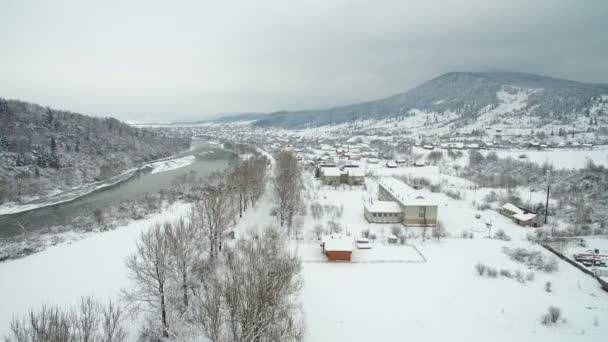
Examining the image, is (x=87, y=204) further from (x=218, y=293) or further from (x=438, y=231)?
(x=438, y=231)


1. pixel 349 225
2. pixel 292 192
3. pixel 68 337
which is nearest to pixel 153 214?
pixel 292 192

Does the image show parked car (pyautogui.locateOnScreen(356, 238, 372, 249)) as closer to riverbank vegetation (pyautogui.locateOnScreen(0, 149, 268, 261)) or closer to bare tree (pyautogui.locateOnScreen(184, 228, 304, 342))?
riverbank vegetation (pyautogui.locateOnScreen(0, 149, 268, 261))

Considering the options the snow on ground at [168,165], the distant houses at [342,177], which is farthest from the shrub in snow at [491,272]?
the snow on ground at [168,165]

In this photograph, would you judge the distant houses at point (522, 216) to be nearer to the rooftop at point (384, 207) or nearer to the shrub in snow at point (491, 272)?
the rooftop at point (384, 207)

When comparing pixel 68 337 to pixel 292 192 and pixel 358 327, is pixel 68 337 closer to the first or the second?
pixel 358 327

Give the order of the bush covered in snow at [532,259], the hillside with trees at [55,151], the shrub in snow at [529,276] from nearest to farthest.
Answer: the shrub in snow at [529,276] → the bush covered in snow at [532,259] → the hillside with trees at [55,151]

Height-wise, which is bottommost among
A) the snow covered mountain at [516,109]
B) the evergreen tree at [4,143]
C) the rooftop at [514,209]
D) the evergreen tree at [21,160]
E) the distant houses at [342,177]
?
the rooftop at [514,209]

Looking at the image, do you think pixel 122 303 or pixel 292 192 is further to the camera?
pixel 292 192

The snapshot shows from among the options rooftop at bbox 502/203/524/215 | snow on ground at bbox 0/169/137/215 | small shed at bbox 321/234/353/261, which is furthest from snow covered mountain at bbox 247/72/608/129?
snow on ground at bbox 0/169/137/215
